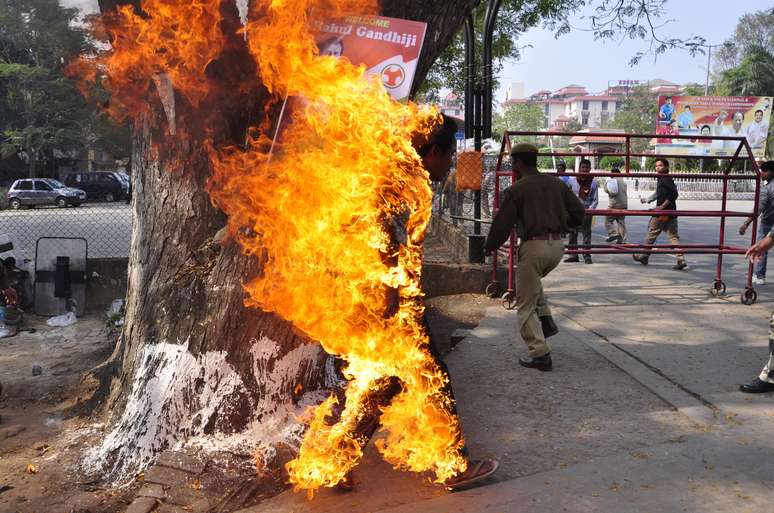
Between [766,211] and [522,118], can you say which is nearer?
[766,211]

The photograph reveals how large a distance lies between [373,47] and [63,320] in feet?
18.8

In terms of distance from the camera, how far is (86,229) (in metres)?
18.0

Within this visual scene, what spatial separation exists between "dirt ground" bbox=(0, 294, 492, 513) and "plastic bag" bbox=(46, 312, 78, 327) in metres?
0.09

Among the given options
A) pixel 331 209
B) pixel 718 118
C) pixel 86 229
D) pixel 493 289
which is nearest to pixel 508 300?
pixel 493 289

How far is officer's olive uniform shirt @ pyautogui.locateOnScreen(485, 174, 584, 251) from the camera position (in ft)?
16.1

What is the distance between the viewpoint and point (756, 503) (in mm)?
2900

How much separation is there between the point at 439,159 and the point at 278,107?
3.56 feet

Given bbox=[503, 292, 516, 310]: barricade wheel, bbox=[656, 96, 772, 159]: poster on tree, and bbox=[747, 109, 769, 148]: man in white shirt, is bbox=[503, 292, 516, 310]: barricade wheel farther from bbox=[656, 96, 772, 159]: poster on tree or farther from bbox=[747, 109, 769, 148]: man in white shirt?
bbox=[747, 109, 769, 148]: man in white shirt

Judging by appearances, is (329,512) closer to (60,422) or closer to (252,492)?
(252,492)

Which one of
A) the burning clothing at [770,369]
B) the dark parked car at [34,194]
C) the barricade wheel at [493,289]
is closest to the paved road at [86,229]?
the dark parked car at [34,194]

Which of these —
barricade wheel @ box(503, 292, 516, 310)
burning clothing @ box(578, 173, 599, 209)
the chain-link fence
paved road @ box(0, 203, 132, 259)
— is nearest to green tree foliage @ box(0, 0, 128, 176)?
paved road @ box(0, 203, 132, 259)

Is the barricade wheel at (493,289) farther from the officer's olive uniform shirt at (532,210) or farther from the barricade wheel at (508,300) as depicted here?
the officer's olive uniform shirt at (532,210)

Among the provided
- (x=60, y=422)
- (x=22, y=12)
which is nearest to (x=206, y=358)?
(x=60, y=422)

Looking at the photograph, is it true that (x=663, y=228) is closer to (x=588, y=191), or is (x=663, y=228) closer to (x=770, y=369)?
(x=588, y=191)
